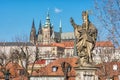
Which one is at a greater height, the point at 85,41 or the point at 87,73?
the point at 85,41

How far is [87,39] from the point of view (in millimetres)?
16047

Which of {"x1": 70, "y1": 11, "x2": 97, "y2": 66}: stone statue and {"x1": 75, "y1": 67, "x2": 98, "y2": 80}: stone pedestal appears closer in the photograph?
{"x1": 75, "y1": 67, "x2": 98, "y2": 80}: stone pedestal

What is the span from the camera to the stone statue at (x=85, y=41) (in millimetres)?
16031

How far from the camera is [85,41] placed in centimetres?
1608

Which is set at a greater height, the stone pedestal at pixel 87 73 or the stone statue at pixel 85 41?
the stone statue at pixel 85 41

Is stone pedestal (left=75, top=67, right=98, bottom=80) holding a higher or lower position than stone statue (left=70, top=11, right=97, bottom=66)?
lower

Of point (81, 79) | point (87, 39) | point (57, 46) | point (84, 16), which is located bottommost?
point (81, 79)

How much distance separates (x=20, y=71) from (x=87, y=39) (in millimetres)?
46339

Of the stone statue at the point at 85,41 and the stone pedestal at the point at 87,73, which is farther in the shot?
the stone statue at the point at 85,41

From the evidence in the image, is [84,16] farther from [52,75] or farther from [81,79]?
[52,75]

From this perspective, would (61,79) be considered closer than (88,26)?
No

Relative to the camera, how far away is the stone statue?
631 inches

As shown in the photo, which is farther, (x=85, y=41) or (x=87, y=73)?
(x=85, y=41)

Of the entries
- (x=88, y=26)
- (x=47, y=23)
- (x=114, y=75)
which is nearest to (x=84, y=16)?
(x=88, y=26)
